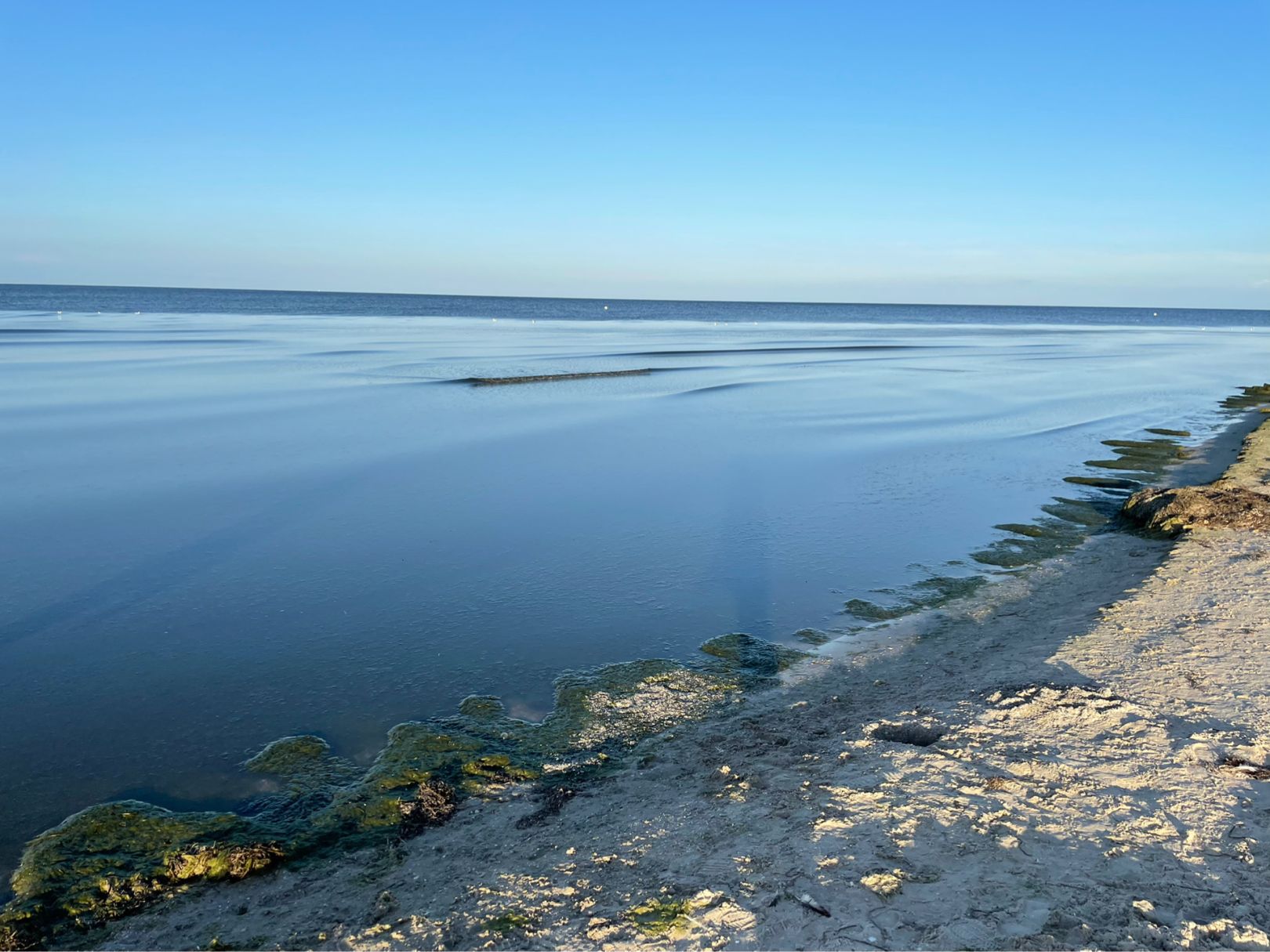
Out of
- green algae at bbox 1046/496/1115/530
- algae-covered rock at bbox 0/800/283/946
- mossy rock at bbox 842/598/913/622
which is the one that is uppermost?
green algae at bbox 1046/496/1115/530

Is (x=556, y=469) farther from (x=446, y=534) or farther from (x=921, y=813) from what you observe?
(x=921, y=813)

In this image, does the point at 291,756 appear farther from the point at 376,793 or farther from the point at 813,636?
the point at 813,636

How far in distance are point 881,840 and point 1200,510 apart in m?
9.32

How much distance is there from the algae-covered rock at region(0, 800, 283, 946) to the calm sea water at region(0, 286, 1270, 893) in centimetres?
24

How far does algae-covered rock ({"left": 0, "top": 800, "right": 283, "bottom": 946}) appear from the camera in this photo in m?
4.60

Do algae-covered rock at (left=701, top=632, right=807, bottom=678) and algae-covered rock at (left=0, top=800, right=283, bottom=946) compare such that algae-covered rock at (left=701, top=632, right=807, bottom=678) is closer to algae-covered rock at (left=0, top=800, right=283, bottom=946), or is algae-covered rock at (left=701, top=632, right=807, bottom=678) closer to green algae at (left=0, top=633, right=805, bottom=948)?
green algae at (left=0, top=633, right=805, bottom=948)

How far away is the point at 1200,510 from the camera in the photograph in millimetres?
11406

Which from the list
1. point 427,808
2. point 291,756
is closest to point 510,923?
point 427,808

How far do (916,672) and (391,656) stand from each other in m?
4.72

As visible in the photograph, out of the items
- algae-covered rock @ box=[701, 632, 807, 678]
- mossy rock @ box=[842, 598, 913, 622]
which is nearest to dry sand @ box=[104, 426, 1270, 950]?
algae-covered rock @ box=[701, 632, 807, 678]

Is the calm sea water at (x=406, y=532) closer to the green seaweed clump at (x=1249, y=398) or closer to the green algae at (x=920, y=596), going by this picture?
the green algae at (x=920, y=596)

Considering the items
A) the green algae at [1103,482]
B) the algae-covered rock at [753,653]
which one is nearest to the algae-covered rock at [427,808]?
the algae-covered rock at [753,653]

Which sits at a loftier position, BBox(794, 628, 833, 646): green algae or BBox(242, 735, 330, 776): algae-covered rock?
BBox(794, 628, 833, 646): green algae

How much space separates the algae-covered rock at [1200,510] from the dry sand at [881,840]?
15.1 ft
